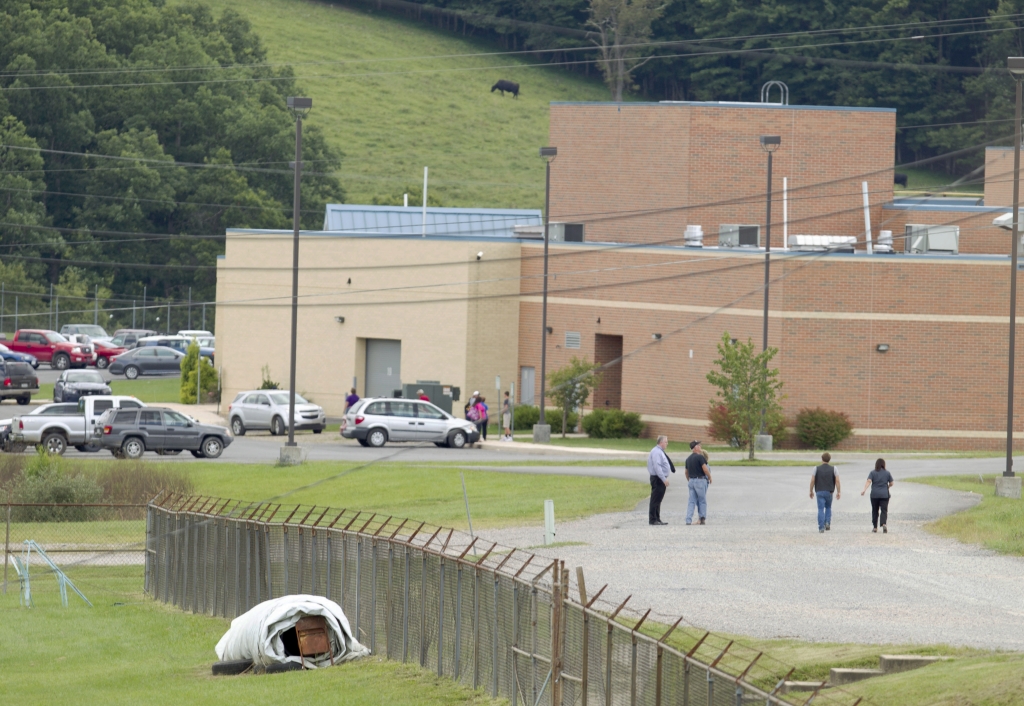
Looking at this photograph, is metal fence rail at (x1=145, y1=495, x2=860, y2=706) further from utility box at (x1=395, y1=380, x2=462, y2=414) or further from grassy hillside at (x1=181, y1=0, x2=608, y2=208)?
grassy hillside at (x1=181, y1=0, x2=608, y2=208)

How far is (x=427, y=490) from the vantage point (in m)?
A: 35.2

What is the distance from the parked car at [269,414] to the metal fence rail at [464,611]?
24.1 meters

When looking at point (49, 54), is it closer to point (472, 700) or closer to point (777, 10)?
point (777, 10)

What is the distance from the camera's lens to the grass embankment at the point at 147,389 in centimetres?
6309

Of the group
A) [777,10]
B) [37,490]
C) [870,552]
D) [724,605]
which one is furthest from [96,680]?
[777,10]

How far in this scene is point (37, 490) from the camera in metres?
34.7

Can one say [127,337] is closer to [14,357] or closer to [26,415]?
[14,357]

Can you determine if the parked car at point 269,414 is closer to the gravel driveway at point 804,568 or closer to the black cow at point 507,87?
the gravel driveway at point 804,568

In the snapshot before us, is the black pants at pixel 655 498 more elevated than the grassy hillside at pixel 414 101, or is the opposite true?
the grassy hillside at pixel 414 101

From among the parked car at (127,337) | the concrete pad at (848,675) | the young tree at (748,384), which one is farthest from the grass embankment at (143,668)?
the parked car at (127,337)

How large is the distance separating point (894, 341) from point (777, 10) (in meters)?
82.5

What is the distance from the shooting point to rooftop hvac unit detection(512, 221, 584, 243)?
60.2 m

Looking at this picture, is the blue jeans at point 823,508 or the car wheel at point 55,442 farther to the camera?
the car wheel at point 55,442

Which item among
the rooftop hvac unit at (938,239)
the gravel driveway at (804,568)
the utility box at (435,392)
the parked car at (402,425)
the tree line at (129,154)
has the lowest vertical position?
the gravel driveway at (804,568)
